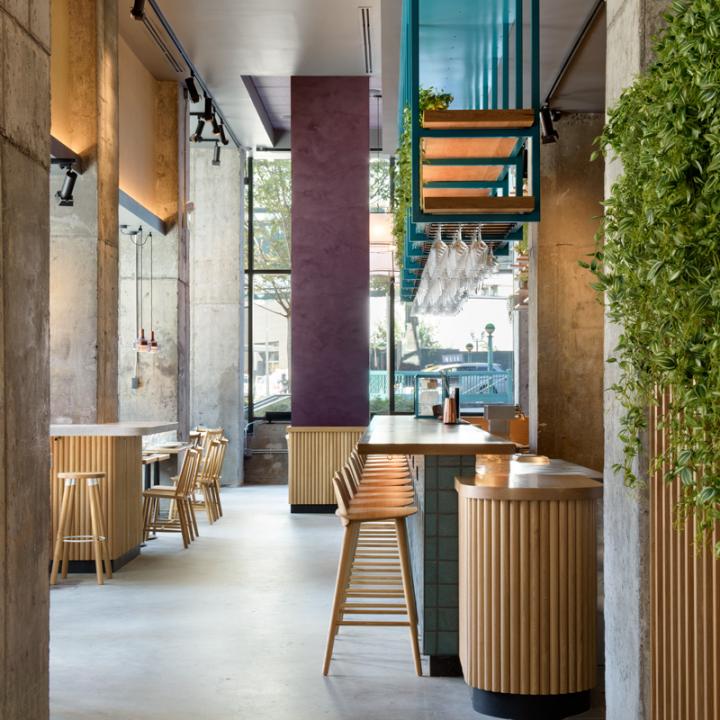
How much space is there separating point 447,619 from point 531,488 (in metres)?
1.18

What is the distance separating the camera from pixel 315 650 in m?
5.38

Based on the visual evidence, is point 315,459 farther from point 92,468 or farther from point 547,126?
point 547,126

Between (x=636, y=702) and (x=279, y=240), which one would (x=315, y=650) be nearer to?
(x=636, y=702)

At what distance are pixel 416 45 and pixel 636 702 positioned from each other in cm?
367

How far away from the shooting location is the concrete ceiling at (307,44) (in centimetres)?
764

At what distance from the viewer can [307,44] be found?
10.6 metres

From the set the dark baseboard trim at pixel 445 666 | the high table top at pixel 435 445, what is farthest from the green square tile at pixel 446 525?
the dark baseboard trim at pixel 445 666

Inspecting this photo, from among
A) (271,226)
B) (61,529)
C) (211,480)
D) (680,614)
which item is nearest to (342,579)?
(680,614)

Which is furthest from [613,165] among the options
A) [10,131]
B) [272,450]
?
[272,450]

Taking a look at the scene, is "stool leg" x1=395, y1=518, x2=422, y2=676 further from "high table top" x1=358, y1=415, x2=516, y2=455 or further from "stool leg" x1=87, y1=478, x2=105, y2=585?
"stool leg" x1=87, y1=478, x2=105, y2=585

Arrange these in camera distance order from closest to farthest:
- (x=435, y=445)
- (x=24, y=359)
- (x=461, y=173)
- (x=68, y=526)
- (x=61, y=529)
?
1. (x=24, y=359)
2. (x=435, y=445)
3. (x=461, y=173)
4. (x=61, y=529)
5. (x=68, y=526)

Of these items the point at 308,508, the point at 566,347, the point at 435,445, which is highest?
the point at 566,347

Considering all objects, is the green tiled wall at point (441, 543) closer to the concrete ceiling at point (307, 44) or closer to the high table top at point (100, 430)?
the high table top at point (100, 430)

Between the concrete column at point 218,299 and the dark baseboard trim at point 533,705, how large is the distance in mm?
10809
